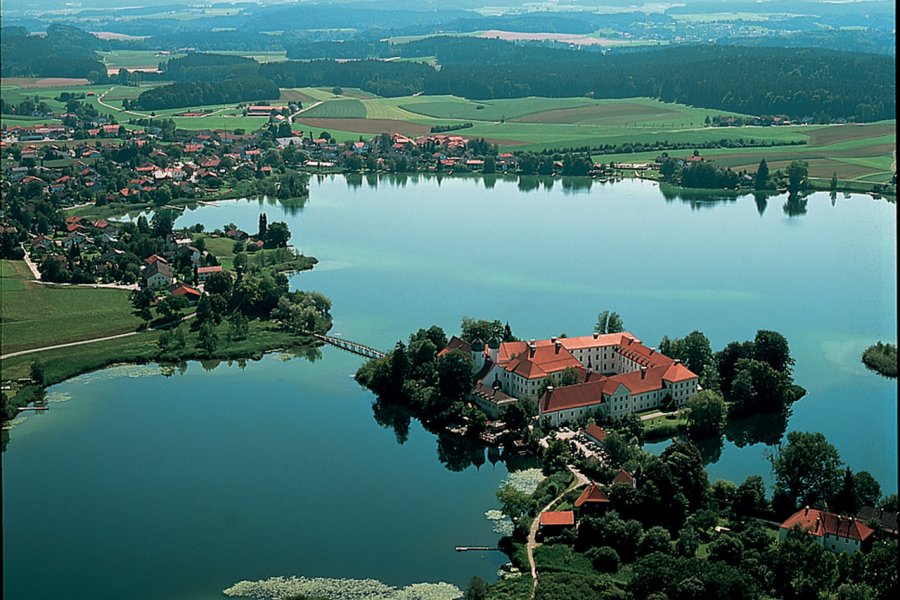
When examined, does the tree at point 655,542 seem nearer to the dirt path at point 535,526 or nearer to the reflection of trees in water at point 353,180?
the dirt path at point 535,526

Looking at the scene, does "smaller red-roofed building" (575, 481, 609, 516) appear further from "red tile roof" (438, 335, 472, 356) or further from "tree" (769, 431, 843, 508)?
"red tile roof" (438, 335, 472, 356)

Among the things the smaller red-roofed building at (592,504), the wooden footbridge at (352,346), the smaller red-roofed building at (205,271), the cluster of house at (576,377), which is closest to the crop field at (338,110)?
the smaller red-roofed building at (205,271)

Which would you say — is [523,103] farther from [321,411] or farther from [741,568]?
[741,568]

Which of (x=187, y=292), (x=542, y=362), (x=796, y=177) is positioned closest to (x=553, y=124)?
(x=796, y=177)

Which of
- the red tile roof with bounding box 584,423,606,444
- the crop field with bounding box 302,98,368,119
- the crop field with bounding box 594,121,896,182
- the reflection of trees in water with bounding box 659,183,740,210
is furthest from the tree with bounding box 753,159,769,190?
the red tile roof with bounding box 584,423,606,444

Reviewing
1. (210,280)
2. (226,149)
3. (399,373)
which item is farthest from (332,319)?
(226,149)

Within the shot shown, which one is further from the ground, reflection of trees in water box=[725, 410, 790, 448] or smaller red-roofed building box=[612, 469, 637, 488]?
smaller red-roofed building box=[612, 469, 637, 488]
